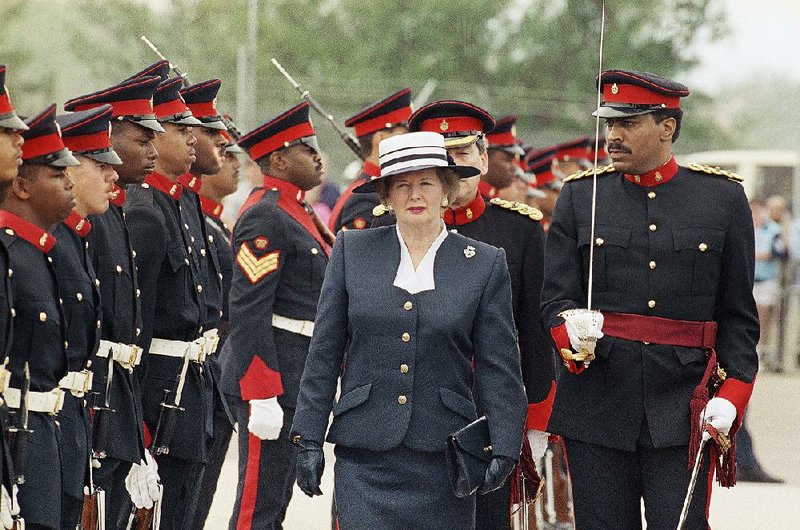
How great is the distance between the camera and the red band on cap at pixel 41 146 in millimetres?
5473

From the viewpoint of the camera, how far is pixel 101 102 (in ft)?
22.1

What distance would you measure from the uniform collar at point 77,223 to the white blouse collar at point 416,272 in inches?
44.4

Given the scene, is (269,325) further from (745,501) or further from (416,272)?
(745,501)

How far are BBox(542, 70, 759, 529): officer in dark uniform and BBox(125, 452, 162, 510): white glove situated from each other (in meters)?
1.56

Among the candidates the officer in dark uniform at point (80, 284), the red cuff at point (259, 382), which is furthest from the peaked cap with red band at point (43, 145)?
the red cuff at point (259, 382)

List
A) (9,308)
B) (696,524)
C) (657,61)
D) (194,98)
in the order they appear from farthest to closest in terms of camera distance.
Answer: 1. (657,61)
2. (194,98)
3. (696,524)
4. (9,308)

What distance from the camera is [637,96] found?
6309 mm

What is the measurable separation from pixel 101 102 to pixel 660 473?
2.54 metres

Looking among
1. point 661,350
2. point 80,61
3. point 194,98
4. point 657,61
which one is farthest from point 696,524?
point 80,61

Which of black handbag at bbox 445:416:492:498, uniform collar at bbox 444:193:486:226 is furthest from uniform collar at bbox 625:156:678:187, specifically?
black handbag at bbox 445:416:492:498

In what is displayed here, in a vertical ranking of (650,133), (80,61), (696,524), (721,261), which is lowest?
(696,524)

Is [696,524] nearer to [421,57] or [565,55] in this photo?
[565,55]

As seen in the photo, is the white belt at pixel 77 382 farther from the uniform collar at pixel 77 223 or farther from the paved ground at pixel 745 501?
the paved ground at pixel 745 501

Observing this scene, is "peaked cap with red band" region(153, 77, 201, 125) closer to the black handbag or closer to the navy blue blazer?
the navy blue blazer
